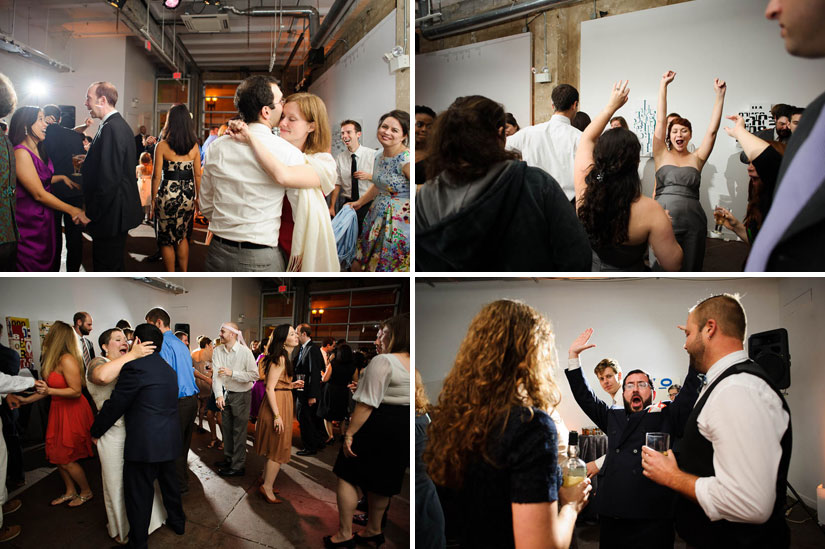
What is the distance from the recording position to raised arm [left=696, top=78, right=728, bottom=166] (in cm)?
211

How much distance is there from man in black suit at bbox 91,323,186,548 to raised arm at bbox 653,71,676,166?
1964 millimetres

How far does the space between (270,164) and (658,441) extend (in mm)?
1706

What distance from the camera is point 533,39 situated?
7.15ft

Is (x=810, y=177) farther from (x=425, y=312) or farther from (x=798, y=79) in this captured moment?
(x=425, y=312)

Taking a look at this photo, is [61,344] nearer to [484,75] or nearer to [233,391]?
[233,391]

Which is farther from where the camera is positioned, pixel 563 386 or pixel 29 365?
pixel 29 365

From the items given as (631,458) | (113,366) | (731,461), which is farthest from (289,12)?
(731,461)

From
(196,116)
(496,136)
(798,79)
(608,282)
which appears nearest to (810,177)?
(798,79)

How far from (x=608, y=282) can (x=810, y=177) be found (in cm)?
72

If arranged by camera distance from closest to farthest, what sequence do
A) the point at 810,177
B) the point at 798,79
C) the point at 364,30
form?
the point at 810,177
the point at 798,79
the point at 364,30

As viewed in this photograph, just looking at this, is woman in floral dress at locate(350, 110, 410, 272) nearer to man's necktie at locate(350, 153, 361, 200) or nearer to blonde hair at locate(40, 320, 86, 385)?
man's necktie at locate(350, 153, 361, 200)

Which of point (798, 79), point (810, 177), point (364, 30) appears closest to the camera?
point (810, 177)

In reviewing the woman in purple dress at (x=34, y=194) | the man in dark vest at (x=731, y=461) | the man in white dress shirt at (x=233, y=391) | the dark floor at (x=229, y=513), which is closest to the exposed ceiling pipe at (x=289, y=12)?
the woman in purple dress at (x=34, y=194)

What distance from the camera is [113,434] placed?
2256 mm
